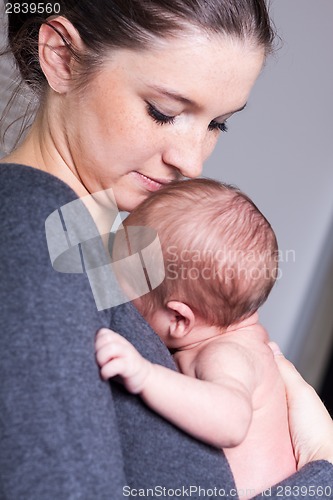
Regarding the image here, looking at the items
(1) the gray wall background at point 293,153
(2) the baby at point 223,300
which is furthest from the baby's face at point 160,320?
(1) the gray wall background at point 293,153

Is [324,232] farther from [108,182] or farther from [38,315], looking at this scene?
[38,315]

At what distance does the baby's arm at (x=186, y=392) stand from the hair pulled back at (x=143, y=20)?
1.44 feet

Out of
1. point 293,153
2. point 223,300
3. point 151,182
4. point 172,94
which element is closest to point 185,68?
point 172,94

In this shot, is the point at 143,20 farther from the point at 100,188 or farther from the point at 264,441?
the point at 264,441

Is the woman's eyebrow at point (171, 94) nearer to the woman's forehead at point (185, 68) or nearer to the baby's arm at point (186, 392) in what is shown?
the woman's forehead at point (185, 68)

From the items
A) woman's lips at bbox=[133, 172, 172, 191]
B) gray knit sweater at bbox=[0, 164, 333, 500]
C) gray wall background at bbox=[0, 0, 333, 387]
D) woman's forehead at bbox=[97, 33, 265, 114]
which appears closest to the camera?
gray knit sweater at bbox=[0, 164, 333, 500]

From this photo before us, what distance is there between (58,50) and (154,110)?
0.18 meters

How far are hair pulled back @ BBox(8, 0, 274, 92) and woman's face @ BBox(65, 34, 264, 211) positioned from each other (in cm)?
2

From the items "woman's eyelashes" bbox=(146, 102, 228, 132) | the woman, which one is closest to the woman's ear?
the woman

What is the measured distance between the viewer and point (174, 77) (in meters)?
1.04

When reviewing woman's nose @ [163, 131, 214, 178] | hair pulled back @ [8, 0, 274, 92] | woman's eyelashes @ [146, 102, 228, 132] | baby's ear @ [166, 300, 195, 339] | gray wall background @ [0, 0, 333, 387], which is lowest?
gray wall background @ [0, 0, 333, 387]

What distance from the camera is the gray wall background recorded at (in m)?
2.47

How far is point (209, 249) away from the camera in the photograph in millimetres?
1079

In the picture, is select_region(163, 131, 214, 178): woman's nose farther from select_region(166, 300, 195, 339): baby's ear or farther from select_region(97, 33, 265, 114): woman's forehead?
select_region(166, 300, 195, 339): baby's ear
